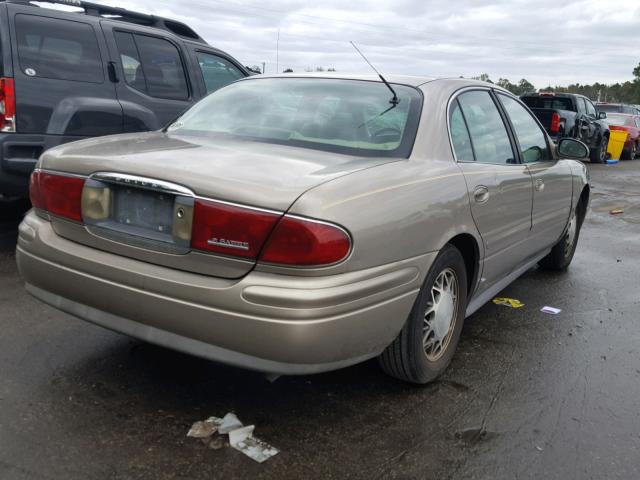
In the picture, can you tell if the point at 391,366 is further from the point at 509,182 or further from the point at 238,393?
the point at 509,182

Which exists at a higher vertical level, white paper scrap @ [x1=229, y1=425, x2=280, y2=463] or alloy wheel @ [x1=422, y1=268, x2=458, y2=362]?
alloy wheel @ [x1=422, y1=268, x2=458, y2=362]

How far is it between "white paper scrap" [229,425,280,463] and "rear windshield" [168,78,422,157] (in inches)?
53.3

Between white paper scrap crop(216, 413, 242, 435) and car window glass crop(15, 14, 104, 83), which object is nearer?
white paper scrap crop(216, 413, 242, 435)

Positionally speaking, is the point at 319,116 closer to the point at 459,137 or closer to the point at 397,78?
the point at 397,78

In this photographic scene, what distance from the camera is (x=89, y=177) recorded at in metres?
2.64

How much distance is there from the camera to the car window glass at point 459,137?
334 centimetres

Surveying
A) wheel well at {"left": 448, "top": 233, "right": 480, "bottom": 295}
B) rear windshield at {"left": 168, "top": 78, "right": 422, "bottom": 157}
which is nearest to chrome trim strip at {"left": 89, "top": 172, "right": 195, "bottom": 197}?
rear windshield at {"left": 168, "top": 78, "right": 422, "bottom": 157}

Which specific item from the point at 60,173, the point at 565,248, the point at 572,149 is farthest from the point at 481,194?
the point at 565,248

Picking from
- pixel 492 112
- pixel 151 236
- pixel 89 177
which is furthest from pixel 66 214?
pixel 492 112

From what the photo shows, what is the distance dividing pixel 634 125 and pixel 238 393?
833 inches

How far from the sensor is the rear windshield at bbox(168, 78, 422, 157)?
3072 mm

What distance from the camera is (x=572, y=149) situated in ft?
15.6

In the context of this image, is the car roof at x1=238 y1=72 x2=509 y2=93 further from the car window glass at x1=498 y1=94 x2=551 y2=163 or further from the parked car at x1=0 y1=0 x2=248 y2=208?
the parked car at x1=0 y1=0 x2=248 y2=208

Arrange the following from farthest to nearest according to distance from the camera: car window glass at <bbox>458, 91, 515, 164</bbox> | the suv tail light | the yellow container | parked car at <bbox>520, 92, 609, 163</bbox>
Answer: the yellow container
parked car at <bbox>520, 92, 609, 163</bbox>
car window glass at <bbox>458, 91, 515, 164</bbox>
the suv tail light
